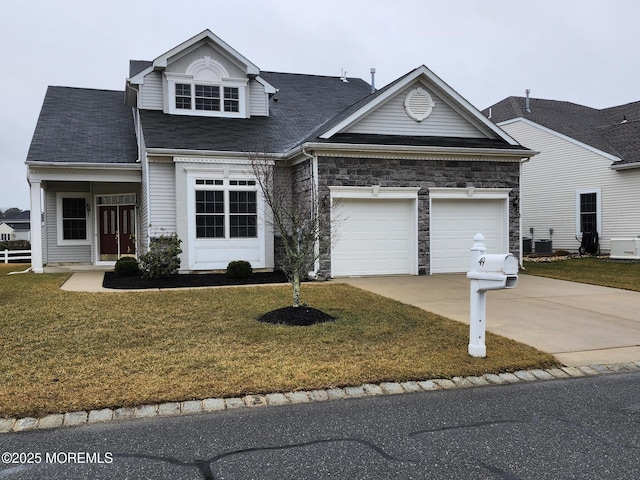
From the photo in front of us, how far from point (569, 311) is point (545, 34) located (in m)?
17.5

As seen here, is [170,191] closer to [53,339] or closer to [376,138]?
[376,138]

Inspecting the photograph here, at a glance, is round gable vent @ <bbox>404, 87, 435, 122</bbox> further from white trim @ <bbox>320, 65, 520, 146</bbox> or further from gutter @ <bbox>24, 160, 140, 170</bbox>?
gutter @ <bbox>24, 160, 140, 170</bbox>

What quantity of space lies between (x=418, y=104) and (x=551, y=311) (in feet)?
25.0

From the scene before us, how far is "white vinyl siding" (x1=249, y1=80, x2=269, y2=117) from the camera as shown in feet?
58.2

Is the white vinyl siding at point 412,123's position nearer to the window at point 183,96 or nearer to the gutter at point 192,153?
the gutter at point 192,153

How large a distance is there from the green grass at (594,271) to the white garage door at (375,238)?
3863mm

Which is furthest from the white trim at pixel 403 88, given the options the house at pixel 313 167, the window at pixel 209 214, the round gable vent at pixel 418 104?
the window at pixel 209 214

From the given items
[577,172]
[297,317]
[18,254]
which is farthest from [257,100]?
[577,172]

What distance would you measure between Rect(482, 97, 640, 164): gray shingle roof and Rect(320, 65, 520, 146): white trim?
27.4ft

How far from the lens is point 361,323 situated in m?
7.96

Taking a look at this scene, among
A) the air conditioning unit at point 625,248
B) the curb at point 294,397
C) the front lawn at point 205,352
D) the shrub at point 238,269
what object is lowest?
the curb at point 294,397

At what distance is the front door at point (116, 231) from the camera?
59.5 ft

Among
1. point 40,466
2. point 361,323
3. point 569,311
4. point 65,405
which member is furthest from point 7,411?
point 569,311

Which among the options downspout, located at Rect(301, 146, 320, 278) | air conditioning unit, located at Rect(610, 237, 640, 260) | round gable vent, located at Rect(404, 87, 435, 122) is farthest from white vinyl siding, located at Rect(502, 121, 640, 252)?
downspout, located at Rect(301, 146, 320, 278)
